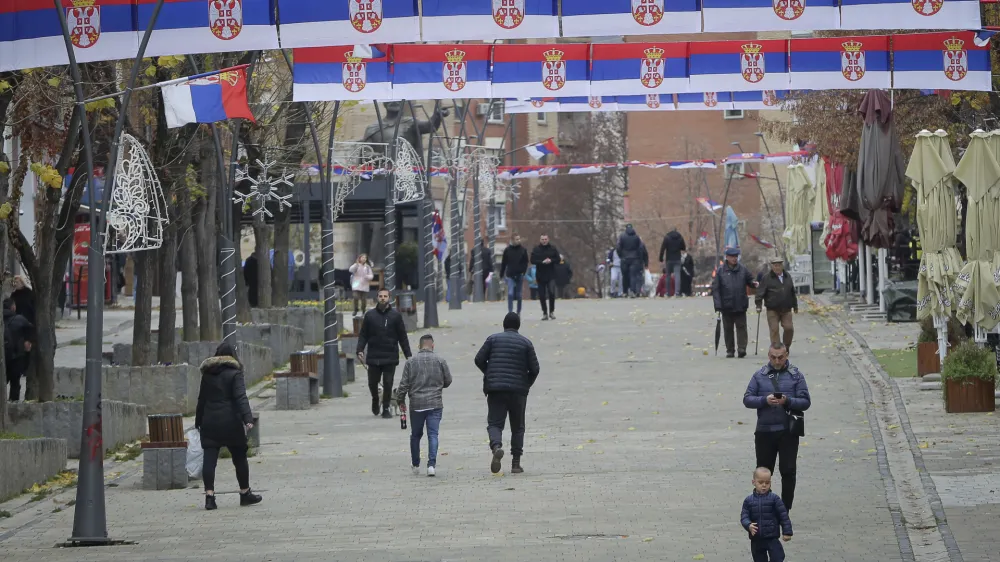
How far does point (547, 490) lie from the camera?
54.2 ft

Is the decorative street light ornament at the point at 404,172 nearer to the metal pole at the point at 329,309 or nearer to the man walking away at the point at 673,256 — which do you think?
the metal pole at the point at 329,309

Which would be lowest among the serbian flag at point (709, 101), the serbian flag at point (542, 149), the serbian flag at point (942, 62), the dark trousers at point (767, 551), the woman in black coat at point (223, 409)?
the dark trousers at point (767, 551)

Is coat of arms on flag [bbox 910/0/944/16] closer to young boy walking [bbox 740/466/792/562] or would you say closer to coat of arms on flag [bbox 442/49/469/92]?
coat of arms on flag [bbox 442/49/469/92]

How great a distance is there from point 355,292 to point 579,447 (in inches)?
863

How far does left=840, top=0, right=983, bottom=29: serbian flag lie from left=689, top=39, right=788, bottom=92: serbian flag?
4.53m

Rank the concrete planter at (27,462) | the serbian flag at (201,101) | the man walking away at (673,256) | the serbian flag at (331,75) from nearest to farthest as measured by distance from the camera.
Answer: the concrete planter at (27,462), the serbian flag at (201,101), the serbian flag at (331,75), the man walking away at (673,256)

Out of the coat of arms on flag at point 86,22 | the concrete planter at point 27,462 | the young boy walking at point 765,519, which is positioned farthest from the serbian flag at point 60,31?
the young boy walking at point 765,519

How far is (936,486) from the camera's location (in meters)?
15.8

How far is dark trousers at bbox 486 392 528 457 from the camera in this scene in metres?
17.9

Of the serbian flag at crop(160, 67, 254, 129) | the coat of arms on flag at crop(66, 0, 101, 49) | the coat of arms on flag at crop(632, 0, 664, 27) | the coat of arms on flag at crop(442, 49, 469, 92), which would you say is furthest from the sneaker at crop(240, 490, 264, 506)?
the coat of arms on flag at crop(442, 49, 469, 92)

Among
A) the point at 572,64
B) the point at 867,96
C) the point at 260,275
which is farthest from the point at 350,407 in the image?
the point at 260,275

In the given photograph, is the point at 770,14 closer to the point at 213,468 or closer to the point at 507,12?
the point at 507,12

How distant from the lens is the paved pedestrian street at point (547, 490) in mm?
13555

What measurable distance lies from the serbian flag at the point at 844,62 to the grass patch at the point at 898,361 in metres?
4.93
